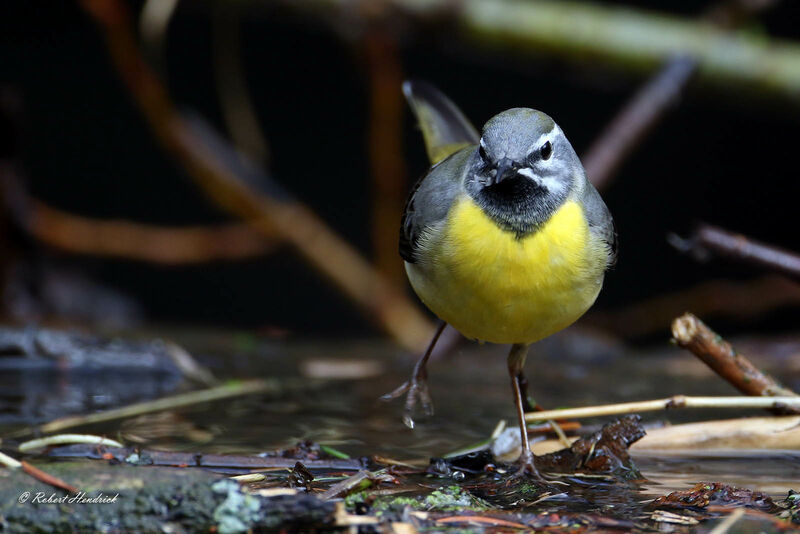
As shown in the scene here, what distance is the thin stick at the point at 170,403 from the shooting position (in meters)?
4.00

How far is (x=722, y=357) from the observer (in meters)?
3.75

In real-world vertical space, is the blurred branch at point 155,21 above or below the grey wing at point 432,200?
above

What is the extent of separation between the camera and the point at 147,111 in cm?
724

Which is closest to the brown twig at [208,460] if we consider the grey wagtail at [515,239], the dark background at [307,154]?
the grey wagtail at [515,239]

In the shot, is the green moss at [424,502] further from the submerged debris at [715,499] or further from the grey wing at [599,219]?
the grey wing at [599,219]

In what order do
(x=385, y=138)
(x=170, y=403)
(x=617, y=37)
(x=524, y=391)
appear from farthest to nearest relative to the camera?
(x=385, y=138) < (x=617, y=37) < (x=170, y=403) < (x=524, y=391)

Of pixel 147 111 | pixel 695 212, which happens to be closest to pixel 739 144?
pixel 695 212

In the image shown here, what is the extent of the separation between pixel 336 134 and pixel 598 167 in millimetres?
4219

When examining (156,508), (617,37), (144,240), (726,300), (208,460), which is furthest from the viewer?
(726,300)

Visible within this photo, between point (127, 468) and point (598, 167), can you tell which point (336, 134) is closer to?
point (598, 167)

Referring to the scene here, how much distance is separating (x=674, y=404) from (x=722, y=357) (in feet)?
1.40

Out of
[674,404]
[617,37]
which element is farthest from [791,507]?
[617,37]

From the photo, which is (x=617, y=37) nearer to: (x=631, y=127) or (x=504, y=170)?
(x=631, y=127)

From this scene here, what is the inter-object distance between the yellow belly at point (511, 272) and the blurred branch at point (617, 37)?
163 inches
